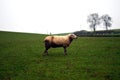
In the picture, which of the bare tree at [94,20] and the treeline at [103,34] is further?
the bare tree at [94,20]

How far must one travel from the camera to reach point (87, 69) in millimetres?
15016

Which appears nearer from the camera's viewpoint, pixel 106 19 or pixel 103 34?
pixel 103 34

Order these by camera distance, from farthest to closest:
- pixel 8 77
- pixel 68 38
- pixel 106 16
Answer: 1. pixel 106 16
2. pixel 68 38
3. pixel 8 77

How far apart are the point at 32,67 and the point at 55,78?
4141 mm

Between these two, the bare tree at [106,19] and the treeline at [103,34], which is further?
the bare tree at [106,19]

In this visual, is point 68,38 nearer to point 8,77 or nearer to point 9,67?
point 9,67

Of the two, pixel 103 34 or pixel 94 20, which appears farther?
pixel 94 20

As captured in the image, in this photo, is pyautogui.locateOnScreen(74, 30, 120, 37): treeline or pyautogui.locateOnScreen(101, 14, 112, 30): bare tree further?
pyautogui.locateOnScreen(101, 14, 112, 30): bare tree

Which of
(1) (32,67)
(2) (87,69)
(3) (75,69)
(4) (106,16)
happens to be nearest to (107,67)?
(2) (87,69)

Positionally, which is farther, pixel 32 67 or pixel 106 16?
pixel 106 16

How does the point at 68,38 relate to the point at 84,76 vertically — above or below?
above

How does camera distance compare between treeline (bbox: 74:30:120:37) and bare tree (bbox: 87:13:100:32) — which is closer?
treeline (bbox: 74:30:120:37)

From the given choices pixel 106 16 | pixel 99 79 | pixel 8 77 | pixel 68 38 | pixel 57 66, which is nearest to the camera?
pixel 99 79

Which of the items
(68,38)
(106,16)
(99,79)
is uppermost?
(106,16)
